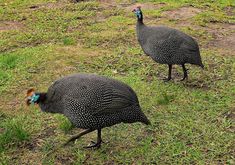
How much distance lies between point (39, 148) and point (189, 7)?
19.5 feet

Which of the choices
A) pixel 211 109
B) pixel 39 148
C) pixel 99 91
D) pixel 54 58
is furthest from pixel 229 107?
pixel 54 58

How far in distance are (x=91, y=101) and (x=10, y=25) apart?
496cm

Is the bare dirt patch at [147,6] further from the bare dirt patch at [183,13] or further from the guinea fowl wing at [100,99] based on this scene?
the guinea fowl wing at [100,99]

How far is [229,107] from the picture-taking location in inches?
195

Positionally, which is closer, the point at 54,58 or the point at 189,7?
the point at 54,58

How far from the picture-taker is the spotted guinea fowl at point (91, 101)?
3.86 metres

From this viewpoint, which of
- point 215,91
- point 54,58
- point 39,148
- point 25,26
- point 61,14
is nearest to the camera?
point 39,148

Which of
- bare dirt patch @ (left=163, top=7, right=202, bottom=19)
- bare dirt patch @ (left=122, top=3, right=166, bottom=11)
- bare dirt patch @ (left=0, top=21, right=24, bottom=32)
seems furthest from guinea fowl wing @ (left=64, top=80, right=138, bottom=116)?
bare dirt patch @ (left=122, top=3, right=166, bottom=11)

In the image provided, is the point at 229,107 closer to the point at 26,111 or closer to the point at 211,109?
the point at 211,109

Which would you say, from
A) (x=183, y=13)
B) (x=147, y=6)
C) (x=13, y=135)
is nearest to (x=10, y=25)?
(x=147, y=6)

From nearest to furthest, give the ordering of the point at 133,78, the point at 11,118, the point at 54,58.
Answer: the point at 11,118 → the point at 133,78 → the point at 54,58

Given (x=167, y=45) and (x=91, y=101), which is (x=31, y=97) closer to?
(x=91, y=101)

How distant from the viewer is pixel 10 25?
8273 mm

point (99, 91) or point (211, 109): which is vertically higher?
point (99, 91)
